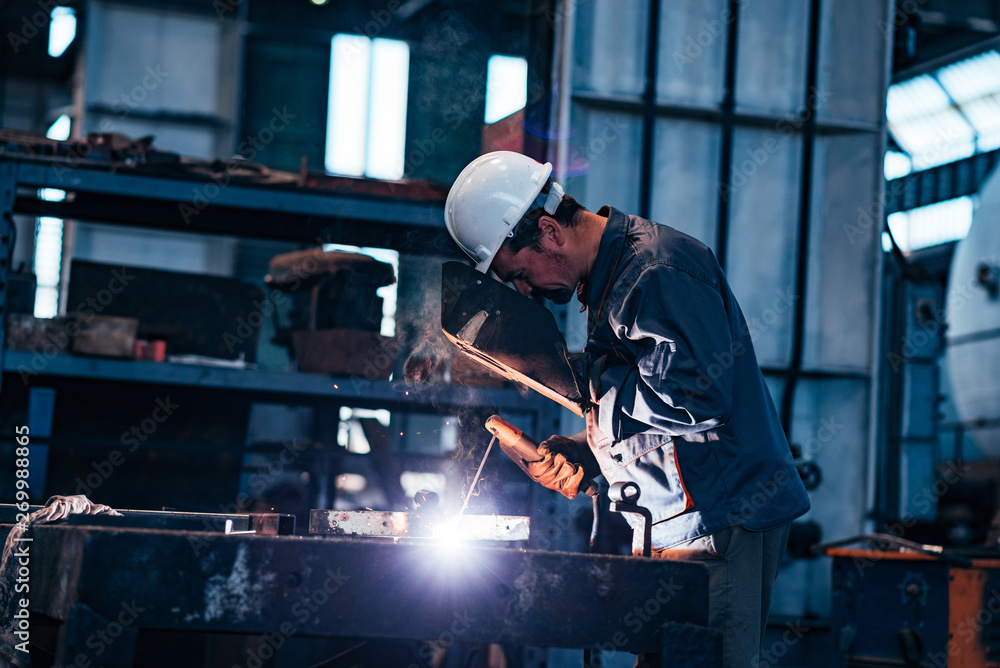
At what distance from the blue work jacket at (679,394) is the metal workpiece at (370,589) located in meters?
0.35

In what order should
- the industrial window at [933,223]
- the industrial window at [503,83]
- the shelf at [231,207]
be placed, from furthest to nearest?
the industrial window at [933,223], the industrial window at [503,83], the shelf at [231,207]

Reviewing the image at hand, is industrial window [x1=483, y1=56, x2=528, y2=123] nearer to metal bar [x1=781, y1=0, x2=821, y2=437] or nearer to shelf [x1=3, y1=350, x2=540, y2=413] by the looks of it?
metal bar [x1=781, y1=0, x2=821, y2=437]

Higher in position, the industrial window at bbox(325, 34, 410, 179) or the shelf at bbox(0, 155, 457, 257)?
the industrial window at bbox(325, 34, 410, 179)

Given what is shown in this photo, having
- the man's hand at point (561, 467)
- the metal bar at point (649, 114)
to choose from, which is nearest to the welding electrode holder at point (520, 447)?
the man's hand at point (561, 467)

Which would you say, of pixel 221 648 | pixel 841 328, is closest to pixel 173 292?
pixel 221 648

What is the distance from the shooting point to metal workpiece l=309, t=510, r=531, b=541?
7.17 ft

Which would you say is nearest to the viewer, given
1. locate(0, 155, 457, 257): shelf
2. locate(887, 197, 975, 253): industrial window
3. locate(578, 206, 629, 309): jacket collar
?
locate(578, 206, 629, 309): jacket collar

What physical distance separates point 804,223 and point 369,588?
3.51 metres

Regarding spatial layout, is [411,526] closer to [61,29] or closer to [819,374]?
[819,374]

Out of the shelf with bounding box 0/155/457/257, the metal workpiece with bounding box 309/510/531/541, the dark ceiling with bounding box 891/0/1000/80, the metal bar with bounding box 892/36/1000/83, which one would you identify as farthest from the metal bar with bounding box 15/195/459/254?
the metal bar with bounding box 892/36/1000/83

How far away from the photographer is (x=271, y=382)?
12.3ft

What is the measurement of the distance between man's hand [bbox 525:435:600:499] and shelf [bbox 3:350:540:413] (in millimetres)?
1324

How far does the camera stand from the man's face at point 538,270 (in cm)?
222

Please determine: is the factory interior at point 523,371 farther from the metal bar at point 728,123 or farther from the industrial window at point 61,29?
the industrial window at point 61,29
